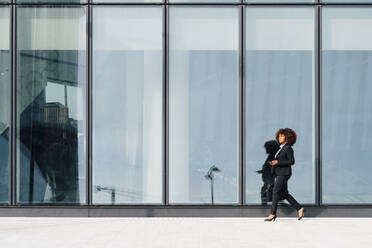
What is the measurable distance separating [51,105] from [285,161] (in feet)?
18.2

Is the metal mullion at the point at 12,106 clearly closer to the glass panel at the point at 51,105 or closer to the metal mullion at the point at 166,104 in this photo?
the glass panel at the point at 51,105

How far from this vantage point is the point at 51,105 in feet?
35.6

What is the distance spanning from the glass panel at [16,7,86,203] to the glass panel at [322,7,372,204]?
573cm

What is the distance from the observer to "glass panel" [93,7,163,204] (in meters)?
10.8

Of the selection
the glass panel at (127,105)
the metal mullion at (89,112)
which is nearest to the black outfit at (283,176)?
the glass panel at (127,105)

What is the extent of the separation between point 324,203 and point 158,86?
15.6 ft

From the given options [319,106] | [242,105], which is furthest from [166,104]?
[319,106]

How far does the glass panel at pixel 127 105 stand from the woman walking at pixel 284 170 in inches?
104

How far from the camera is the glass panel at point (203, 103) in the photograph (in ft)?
35.4

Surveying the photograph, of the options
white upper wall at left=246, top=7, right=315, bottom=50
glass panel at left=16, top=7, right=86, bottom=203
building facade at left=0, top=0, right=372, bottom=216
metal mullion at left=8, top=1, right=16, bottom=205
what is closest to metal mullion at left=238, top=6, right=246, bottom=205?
building facade at left=0, top=0, right=372, bottom=216

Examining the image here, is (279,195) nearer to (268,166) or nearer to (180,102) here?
(268,166)
